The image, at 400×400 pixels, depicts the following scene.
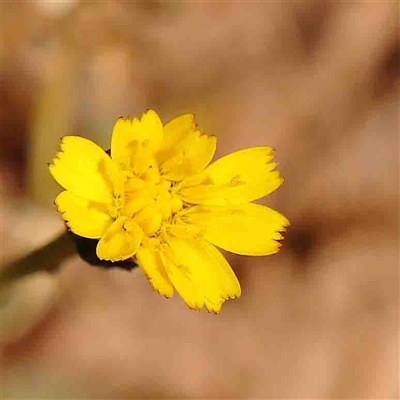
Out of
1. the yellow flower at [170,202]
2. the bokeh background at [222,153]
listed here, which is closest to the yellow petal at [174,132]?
the yellow flower at [170,202]

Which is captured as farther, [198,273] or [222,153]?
[222,153]

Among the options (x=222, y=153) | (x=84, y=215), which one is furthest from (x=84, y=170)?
(x=222, y=153)

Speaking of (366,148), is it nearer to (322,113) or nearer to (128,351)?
(322,113)

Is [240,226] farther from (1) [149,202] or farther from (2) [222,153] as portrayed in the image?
(2) [222,153]

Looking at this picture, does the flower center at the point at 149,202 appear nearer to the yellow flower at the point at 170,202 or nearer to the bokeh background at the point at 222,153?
the yellow flower at the point at 170,202

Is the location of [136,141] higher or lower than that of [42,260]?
higher

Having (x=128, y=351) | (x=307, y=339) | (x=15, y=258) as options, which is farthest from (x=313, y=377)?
(x=15, y=258)
